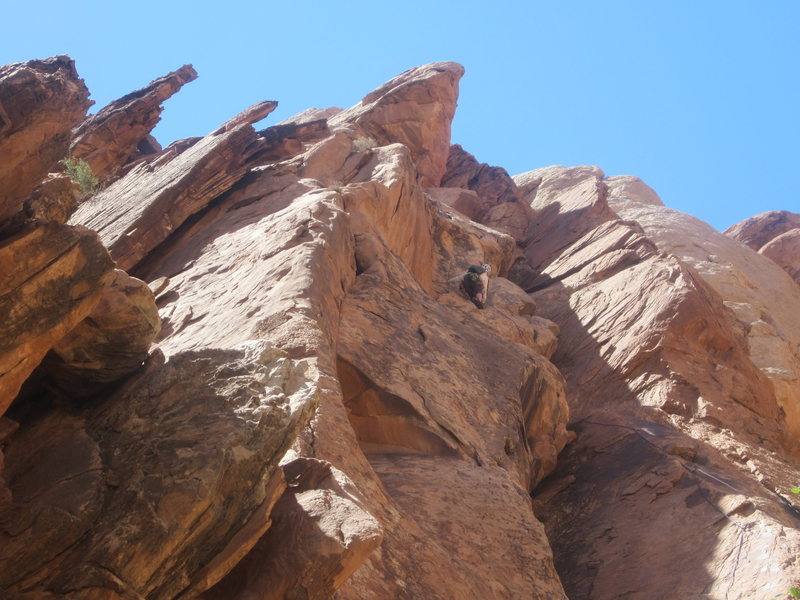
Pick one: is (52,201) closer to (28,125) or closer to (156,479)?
(28,125)

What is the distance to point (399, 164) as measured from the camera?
21.3 meters

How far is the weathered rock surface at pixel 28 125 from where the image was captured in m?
6.16

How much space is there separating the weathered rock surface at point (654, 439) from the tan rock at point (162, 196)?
356 inches

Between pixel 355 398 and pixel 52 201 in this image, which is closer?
pixel 52 201

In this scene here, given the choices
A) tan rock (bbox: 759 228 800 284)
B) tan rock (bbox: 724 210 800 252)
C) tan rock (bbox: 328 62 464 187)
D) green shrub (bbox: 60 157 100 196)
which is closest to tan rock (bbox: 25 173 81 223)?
green shrub (bbox: 60 157 100 196)

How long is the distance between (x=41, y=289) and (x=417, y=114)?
29.9m

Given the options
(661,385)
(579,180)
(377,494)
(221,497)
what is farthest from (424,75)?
(221,497)

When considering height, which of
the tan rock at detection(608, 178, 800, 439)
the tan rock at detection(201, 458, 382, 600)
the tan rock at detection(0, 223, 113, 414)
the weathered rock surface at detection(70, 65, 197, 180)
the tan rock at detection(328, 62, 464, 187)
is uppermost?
the weathered rock surface at detection(70, 65, 197, 180)

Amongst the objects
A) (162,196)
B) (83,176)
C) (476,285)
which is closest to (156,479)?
(162,196)

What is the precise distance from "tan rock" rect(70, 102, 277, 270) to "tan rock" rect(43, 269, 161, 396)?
361 inches

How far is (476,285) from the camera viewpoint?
64.4 ft

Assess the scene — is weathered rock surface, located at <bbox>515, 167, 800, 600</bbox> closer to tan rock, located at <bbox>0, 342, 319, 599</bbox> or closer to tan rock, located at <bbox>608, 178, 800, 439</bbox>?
tan rock, located at <bbox>608, 178, 800, 439</bbox>

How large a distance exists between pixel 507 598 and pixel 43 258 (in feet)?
18.2

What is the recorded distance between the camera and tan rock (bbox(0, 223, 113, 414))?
19.5 ft
